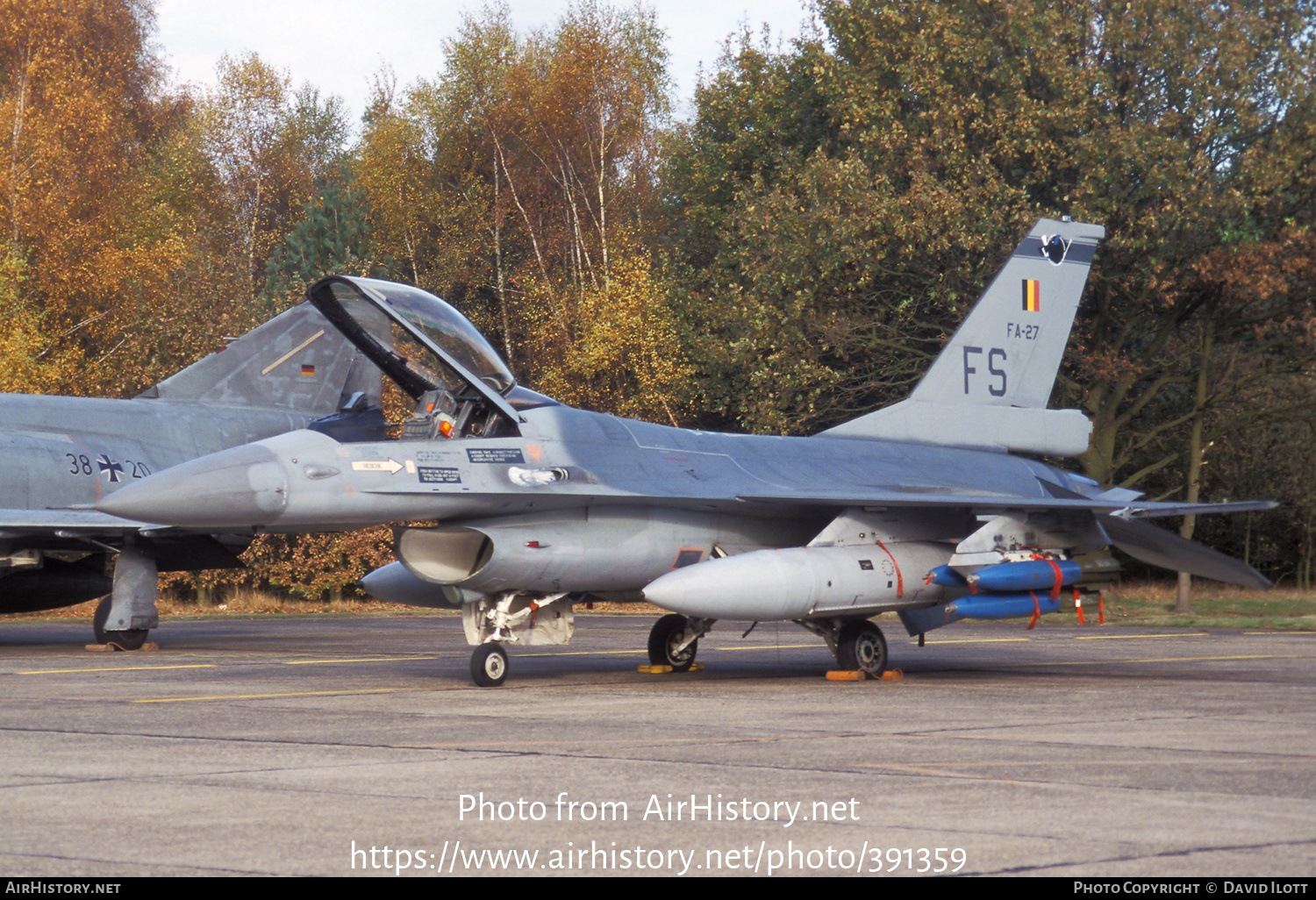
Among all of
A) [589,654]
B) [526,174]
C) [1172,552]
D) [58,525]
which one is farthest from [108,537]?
[526,174]

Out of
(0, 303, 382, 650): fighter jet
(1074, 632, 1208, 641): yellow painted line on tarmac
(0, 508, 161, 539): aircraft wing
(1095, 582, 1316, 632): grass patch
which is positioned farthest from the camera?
(1095, 582, 1316, 632): grass patch

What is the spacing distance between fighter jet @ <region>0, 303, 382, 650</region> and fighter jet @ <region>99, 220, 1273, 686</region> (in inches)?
153

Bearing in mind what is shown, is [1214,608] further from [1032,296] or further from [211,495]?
[211,495]

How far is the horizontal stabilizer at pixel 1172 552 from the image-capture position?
1363 centimetres

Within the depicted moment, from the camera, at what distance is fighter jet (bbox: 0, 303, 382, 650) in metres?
16.7

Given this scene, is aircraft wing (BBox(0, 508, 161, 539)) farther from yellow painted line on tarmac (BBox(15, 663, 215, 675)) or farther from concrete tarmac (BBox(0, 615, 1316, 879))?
yellow painted line on tarmac (BBox(15, 663, 215, 675))

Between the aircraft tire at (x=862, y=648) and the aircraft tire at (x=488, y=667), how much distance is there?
323 cm

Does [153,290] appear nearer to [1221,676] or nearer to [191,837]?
[1221,676]

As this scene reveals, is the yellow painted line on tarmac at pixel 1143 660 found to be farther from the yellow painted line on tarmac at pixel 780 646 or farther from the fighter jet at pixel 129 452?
the fighter jet at pixel 129 452

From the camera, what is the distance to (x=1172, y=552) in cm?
1420

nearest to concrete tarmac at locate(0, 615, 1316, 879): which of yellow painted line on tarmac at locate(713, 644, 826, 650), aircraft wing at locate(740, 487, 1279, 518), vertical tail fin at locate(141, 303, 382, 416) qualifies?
aircraft wing at locate(740, 487, 1279, 518)

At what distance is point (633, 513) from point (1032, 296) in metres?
5.90

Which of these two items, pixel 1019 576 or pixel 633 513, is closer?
pixel 633 513

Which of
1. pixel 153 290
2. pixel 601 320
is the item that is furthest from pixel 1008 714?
pixel 153 290
